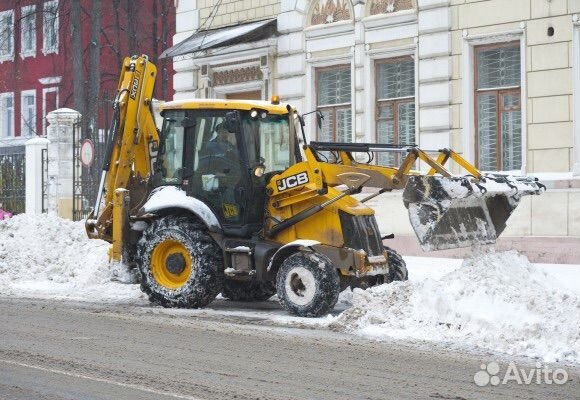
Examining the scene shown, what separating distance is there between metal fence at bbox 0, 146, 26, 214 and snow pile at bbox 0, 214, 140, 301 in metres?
5.07

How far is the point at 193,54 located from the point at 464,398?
61.5 feet

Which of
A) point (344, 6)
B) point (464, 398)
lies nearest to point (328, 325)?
point (464, 398)

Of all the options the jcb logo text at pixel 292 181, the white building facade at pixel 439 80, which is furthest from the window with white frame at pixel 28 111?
the jcb logo text at pixel 292 181

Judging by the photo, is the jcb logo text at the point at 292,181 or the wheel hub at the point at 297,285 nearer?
the wheel hub at the point at 297,285

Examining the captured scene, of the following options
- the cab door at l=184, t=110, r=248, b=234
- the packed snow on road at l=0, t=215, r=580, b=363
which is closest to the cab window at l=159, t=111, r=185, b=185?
the cab door at l=184, t=110, r=248, b=234

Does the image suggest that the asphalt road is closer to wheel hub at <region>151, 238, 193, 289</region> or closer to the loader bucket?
wheel hub at <region>151, 238, 193, 289</region>

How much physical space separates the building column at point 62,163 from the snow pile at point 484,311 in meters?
13.4

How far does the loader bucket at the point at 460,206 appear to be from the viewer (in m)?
13.5

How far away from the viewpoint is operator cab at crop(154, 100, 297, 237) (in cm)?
1494

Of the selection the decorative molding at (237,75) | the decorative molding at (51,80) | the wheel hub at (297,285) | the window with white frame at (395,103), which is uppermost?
the decorative molding at (51,80)

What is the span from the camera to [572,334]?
36.9 feet

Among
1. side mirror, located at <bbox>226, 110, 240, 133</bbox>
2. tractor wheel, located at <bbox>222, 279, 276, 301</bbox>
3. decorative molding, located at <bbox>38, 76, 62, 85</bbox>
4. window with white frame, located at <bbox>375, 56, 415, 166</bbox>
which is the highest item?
decorative molding, located at <bbox>38, 76, 62, 85</bbox>

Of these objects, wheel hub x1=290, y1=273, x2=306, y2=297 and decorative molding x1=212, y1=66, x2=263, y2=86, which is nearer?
wheel hub x1=290, y1=273, x2=306, y2=297

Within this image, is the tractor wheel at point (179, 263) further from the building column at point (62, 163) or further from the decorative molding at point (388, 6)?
the building column at point (62, 163)
